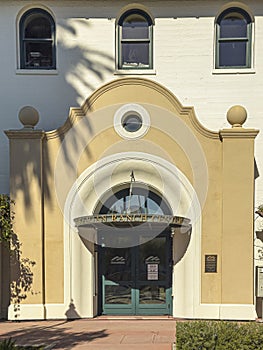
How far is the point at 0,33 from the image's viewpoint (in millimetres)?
12258

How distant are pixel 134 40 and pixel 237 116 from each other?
3.66 meters

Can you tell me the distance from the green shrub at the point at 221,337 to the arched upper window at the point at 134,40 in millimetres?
7455

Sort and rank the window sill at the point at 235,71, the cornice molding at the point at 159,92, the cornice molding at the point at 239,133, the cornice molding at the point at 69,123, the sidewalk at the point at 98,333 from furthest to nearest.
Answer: the window sill at the point at 235,71
the cornice molding at the point at 69,123
the cornice molding at the point at 159,92
the cornice molding at the point at 239,133
the sidewalk at the point at 98,333

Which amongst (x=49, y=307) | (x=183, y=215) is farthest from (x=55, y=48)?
(x=49, y=307)

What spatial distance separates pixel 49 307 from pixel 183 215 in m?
4.07

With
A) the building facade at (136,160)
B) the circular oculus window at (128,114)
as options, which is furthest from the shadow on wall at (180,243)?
the circular oculus window at (128,114)

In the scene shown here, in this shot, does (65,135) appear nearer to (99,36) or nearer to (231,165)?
(99,36)

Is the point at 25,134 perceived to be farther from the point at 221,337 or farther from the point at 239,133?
the point at 221,337

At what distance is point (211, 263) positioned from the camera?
10.9m

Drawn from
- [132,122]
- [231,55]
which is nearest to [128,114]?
[132,122]

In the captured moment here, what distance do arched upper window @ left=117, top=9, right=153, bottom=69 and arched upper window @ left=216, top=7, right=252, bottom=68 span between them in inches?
75.5

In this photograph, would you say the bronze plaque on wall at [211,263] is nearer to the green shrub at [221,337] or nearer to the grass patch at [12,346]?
the green shrub at [221,337]

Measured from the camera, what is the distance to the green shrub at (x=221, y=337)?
7.13 meters

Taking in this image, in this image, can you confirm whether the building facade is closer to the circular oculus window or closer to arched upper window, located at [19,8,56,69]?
the circular oculus window
